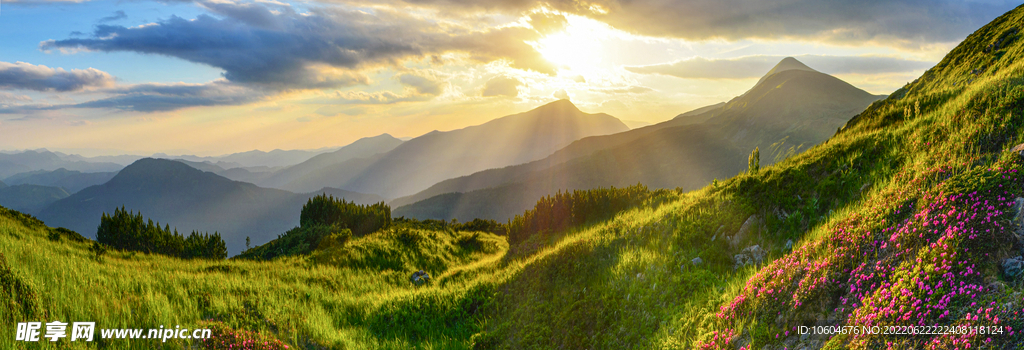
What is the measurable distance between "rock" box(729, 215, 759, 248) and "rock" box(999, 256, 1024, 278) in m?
4.79

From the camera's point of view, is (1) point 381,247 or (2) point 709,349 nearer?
(2) point 709,349

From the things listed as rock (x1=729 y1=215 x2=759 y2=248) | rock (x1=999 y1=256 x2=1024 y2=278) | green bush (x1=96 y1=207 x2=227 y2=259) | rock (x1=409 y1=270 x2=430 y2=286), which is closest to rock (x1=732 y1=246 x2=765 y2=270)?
rock (x1=729 y1=215 x2=759 y2=248)

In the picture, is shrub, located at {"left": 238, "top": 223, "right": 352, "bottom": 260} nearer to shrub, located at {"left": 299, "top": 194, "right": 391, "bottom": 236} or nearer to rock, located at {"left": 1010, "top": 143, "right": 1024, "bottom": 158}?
shrub, located at {"left": 299, "top": 194, "right": 391, "bottom": 236}

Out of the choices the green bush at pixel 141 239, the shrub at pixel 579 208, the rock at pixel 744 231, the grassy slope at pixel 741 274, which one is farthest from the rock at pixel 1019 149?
the green bush at pixel 141 239

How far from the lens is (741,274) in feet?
26.9

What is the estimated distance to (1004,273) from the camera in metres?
4.49

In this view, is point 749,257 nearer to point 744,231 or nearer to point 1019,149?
point 744,231

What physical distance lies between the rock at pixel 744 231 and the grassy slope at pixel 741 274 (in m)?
0.17

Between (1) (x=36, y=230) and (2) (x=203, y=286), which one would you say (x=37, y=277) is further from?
(1) (x=36, y=230)

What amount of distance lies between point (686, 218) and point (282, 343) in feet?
33.5

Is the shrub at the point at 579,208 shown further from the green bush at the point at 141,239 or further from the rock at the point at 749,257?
the green bush at the point at 141,239

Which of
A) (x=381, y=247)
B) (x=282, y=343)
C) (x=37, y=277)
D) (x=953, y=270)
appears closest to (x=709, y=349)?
(x=953, y=270)

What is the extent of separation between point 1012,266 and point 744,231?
503cm

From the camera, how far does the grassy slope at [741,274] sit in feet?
16.6
